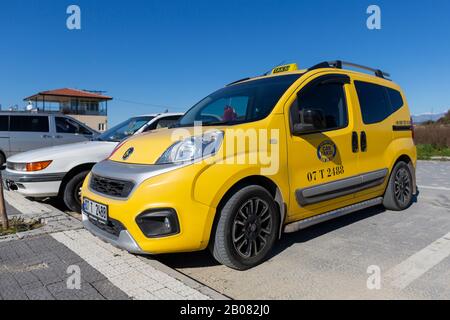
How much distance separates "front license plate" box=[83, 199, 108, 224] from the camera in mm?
2884

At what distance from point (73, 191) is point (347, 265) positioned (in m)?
3.77

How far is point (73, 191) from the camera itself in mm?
4859

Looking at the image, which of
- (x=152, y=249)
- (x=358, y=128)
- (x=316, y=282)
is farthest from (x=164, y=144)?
(x=358, y=128)

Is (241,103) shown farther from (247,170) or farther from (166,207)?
(166,207)

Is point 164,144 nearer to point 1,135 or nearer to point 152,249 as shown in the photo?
point 152,249

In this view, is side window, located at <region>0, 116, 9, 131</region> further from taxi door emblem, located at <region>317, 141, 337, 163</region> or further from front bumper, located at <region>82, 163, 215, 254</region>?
taxi door emblem, located at <region>317, 141, 337, 163</region>

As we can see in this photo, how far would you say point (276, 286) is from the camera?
272 cm

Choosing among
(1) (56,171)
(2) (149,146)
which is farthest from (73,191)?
(2) (149,146)

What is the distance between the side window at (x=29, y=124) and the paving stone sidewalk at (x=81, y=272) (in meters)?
6.36

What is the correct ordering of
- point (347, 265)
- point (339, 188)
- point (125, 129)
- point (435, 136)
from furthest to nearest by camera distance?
point (435, 136) → point (125, 129) → point (339, 188) → point (347, 265)

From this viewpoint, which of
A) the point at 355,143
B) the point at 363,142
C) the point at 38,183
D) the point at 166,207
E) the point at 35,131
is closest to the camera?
the point at 166,207

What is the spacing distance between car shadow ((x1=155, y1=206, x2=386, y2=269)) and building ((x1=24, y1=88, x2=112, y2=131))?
37598 mm

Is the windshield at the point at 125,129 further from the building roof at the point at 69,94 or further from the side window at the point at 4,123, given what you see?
the building roof at the point at 69,94
